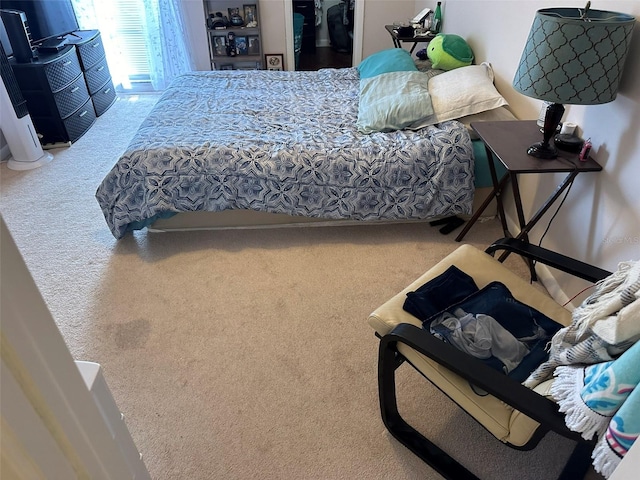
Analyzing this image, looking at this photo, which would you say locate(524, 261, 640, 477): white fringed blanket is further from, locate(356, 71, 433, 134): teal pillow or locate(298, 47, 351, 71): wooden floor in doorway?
locate(298, 47, 351, 71): wooden floor in doorway

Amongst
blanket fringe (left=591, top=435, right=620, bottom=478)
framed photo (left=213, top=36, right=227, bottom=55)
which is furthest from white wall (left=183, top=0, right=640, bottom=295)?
framed photo (left=213, top=36, right=227, bottom=55)

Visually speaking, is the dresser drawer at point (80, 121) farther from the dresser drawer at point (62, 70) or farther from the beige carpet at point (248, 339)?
the beige carpet at point (248, 339)

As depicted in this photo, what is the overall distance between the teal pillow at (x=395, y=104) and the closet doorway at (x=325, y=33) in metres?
2.39

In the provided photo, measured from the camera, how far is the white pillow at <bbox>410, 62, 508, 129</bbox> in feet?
8.03

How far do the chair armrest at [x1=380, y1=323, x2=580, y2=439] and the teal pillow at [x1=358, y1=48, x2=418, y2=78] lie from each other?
7.39 feet

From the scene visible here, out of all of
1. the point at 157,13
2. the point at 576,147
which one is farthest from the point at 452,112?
the point at 157,13

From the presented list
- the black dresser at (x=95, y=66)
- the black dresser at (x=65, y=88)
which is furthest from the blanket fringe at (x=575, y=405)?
the black dresser at (x=95, y=66)

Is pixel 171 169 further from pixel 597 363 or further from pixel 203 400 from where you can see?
pixel 597 363

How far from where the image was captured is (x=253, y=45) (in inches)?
179

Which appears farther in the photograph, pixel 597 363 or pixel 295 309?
pixel 295 309

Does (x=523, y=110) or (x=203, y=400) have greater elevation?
(x=523, y=110)

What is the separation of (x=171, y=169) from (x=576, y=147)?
1945mm

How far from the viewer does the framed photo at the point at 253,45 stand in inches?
177

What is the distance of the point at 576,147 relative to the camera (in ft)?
6.21
